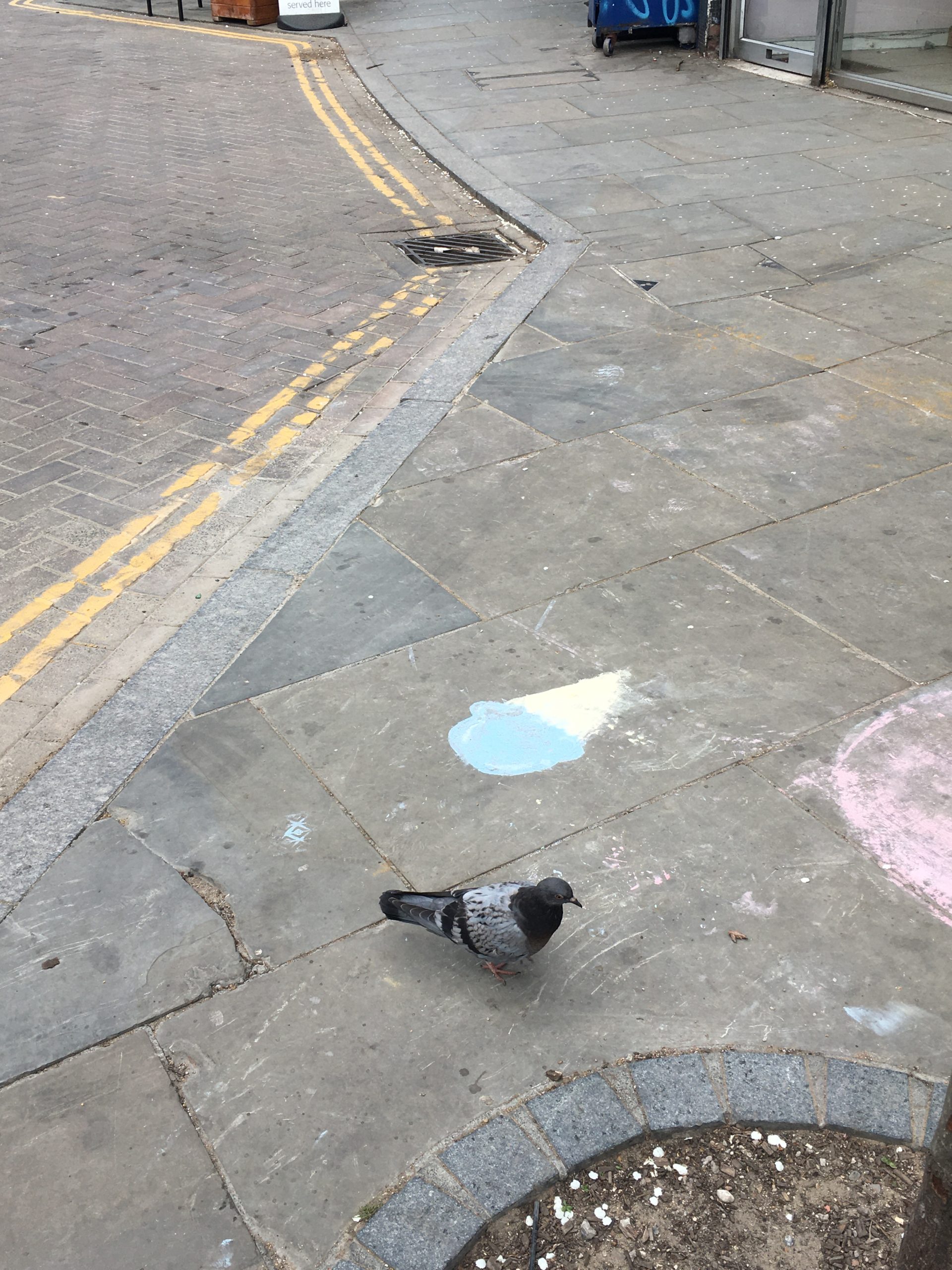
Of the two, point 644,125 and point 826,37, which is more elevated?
point 826,37

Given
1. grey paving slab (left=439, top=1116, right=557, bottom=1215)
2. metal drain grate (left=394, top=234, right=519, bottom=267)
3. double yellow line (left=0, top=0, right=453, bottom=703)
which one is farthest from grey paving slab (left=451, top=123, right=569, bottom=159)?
grey paving slab (left=439, top=1116, right=557, bottom=1215)

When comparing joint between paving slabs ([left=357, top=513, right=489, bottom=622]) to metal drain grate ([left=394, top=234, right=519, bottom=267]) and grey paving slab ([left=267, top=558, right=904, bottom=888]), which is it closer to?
grey paving slab ([left=267, top=558, right=904, bottom=888])

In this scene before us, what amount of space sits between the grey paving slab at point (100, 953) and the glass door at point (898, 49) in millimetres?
12502

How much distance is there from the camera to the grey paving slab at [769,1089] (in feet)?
9.71

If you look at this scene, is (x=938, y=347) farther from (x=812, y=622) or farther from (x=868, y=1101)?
(x=868, y=1101)

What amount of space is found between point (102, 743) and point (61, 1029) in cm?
137

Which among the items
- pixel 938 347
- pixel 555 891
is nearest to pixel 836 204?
pixel 938 347

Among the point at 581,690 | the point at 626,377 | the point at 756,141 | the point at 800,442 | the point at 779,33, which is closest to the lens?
the point at 581,690

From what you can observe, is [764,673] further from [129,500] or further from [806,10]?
[806,10]

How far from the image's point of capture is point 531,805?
400 centimetres

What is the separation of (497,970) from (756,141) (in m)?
10.8

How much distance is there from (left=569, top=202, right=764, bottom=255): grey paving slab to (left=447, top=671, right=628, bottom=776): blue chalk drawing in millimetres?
5423

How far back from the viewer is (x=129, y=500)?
616 centimetres

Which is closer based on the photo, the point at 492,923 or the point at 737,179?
the point at 492,923
